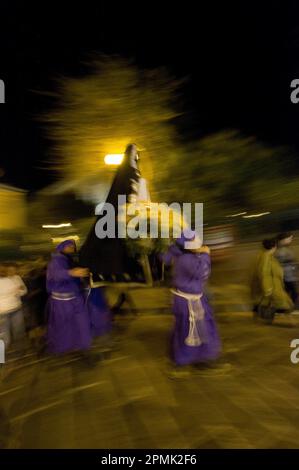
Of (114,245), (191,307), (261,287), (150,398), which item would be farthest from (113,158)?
(150,398)

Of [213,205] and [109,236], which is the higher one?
Result: [213,205]

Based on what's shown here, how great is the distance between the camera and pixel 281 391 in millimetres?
4613

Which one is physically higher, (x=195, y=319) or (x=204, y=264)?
(x=204, y=264)

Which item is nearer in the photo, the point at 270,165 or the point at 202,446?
the point at 202,446

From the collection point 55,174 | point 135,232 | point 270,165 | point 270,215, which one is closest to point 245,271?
point 270,215

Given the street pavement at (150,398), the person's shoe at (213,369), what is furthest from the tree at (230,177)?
the person's shoe at (213,369)

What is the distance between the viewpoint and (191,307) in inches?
204

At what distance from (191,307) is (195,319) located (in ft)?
0.43

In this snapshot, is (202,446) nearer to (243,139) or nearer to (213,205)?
(213,205)

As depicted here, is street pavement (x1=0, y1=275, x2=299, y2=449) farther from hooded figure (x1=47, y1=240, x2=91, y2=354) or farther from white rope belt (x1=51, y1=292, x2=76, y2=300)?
white rope belt (x1=51, y1=292, x2=76, y2=300)

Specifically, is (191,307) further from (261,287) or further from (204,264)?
(261,287)

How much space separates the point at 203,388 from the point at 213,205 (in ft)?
14.3

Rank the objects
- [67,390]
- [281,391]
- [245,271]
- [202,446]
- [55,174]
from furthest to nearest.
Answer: [245,271] → [55,174] → [67,390] → [281,391] → [202,446]

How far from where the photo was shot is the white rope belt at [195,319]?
514cm
